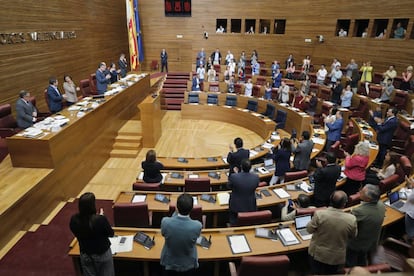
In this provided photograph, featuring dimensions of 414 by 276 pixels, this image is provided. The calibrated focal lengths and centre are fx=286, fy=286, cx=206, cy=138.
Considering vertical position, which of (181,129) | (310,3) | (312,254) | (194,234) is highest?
(310,3)

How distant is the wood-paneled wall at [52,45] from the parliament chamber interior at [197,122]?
5 centimetres

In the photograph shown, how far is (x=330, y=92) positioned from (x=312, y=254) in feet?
28.7

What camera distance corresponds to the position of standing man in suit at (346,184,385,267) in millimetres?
2664

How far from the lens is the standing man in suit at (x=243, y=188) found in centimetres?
344

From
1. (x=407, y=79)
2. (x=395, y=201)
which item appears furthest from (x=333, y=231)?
(x=407, y=79)

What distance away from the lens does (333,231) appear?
2.48m

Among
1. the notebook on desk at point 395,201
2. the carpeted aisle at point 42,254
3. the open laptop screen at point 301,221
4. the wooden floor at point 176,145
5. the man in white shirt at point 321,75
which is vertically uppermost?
the man in white shirt at point 321,75

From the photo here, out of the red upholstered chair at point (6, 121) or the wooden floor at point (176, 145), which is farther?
the wooden floor at point (176, 145)

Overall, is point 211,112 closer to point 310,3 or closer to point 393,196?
point 310,3

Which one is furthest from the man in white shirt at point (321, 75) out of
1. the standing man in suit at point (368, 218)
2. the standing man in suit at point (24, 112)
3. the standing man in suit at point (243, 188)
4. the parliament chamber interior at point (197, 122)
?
the standing man in suit at point (24, 112)

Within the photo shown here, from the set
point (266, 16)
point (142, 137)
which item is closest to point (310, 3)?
point (266, 16)

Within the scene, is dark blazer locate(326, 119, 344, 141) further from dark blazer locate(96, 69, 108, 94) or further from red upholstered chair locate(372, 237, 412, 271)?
dark blazer locate(96, 69, 108, 94)

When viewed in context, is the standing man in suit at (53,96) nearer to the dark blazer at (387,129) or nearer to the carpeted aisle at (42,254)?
the carpeted aisle at (42,254)

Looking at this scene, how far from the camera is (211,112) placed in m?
11.4
